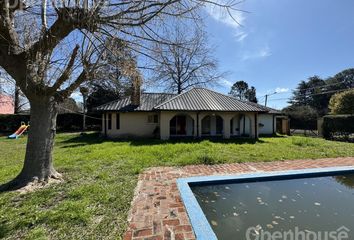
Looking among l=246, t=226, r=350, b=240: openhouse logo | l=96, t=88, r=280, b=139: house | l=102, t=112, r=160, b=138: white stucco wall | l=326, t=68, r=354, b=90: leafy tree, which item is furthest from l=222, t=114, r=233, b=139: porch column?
l=326, t=68, r=354, b=90: leafy tree

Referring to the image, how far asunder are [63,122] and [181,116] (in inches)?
683

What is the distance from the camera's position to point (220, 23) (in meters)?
4.43

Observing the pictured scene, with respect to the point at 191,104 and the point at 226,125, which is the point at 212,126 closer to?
the point at 226,125

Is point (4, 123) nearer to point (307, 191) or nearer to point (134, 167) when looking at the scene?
point (134, 167)

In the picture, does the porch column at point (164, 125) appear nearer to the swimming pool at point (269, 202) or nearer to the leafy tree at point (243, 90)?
the swimming pool at point (269, 202)

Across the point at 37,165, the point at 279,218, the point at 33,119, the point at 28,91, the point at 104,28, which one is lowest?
the point at 279,218

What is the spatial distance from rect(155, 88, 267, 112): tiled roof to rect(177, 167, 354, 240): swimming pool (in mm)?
10827

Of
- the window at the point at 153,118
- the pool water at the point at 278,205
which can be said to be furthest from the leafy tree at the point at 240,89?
the pool water at the point at 278,205

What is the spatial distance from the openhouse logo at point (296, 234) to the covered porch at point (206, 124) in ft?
45.0

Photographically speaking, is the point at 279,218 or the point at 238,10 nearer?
the point at 238,10

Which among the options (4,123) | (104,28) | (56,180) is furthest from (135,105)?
(4,123)

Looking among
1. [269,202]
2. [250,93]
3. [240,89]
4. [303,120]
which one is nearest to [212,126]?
[269,202]

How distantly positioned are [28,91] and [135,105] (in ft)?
47.1

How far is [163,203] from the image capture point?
452 cm
